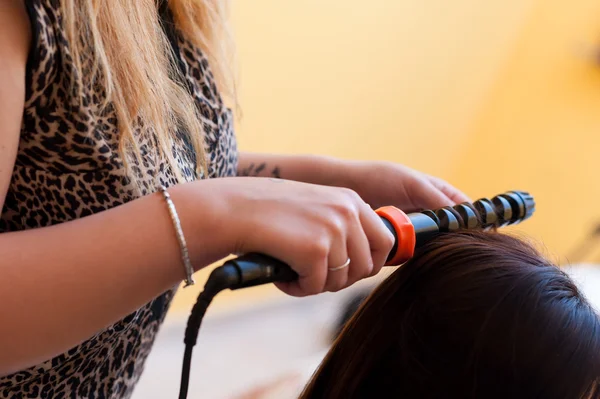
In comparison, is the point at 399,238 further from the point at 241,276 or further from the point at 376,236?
the point at 241,276

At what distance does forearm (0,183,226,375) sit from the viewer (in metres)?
0.39

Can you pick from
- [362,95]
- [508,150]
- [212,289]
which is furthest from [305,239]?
[508,150]

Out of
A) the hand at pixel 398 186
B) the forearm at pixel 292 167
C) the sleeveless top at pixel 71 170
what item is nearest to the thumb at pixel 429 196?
the hand at pixel 398 186

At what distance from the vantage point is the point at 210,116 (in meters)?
0.65

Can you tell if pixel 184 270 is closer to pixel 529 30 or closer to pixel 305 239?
pixel 305 239

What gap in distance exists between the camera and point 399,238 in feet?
1.49

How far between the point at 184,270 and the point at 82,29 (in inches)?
8.4

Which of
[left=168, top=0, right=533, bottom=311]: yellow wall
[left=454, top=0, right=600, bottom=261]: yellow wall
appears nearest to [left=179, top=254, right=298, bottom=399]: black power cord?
[left=168, top=0, right=533, bottom=311]: yellow wall

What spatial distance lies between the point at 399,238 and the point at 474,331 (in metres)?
0.12

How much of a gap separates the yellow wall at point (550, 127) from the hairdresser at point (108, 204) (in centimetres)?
147

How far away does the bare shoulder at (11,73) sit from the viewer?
1.30 feet

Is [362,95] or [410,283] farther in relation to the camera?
[362,95]

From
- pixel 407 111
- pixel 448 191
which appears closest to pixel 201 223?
pixel 448 191

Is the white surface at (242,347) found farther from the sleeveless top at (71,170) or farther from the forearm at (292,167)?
the sleeveless top at (71,170)
